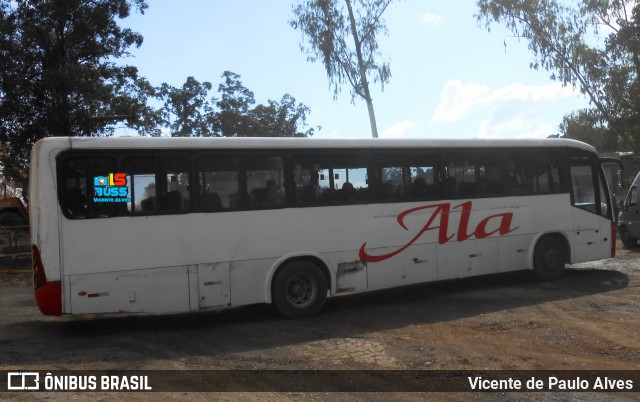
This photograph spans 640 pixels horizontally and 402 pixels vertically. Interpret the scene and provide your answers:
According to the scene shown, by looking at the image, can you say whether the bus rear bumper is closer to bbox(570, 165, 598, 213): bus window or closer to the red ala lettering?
the red ala lettering

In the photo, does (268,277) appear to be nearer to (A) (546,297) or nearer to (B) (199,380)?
(B) (199,380)

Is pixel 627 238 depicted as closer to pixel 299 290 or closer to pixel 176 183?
pixel 299 290

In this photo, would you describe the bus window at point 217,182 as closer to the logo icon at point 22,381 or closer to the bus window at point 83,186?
the bus window at point 83,186

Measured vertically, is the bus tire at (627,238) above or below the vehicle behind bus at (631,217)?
below

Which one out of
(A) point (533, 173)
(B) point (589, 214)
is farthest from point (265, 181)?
(B) point (589, 214)

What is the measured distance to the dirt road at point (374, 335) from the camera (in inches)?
307

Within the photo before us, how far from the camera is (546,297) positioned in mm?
11992

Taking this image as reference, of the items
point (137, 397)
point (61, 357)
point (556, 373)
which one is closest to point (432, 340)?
point (556, 373)

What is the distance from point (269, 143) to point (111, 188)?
261 centimetres

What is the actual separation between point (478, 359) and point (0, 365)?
18.9ft

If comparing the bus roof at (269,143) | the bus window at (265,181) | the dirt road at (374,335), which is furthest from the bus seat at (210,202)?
the dirt road at (374,335)

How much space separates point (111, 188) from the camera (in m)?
9.52

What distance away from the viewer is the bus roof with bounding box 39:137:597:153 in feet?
30.9

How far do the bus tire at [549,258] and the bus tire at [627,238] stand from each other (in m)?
7.35
